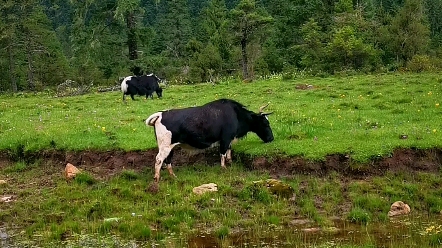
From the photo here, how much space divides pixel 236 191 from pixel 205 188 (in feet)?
2.52

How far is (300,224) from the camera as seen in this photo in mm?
10898

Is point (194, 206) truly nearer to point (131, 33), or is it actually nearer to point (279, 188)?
point (279, 188)

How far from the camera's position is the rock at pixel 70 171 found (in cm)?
1411

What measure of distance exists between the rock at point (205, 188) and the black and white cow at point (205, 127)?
1.37m

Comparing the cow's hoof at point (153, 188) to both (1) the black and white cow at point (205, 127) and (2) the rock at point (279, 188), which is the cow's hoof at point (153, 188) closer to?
(1) the black and white cow at point (205, 127)

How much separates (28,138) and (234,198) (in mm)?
8327

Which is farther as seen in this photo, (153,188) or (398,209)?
(153,188)

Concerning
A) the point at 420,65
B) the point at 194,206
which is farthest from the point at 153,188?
the point at 420,65

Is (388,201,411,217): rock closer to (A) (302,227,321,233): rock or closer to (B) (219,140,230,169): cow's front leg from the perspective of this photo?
(A) (302,227,321,233): rock

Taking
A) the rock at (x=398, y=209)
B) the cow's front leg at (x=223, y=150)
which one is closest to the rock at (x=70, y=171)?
the cow's front leg at (x=223, y=150)

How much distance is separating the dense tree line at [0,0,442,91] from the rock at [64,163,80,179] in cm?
2144

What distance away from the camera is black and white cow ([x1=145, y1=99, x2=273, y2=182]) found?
46.0 feet

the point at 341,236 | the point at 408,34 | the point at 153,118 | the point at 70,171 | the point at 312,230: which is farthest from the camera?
the point at 408,34

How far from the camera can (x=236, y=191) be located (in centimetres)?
1269
